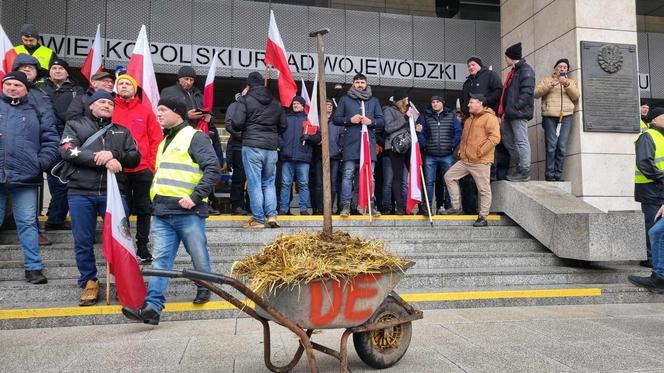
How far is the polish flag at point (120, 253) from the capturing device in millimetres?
4836

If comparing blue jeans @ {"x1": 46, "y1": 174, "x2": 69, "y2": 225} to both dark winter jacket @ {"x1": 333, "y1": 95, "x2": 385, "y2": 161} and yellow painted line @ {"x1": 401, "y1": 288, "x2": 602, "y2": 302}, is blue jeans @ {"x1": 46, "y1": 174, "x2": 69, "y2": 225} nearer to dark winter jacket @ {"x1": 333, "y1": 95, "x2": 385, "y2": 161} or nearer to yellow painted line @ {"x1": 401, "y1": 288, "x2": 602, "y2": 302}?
dark winter jacket @ {"x1": 333, "y1": 95, "x2": 385, "y2": 161}

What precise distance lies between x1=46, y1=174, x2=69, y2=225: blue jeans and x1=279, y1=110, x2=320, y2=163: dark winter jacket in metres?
3.25

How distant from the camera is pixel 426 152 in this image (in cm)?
882

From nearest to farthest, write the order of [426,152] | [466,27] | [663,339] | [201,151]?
[663,339]
[201,151]
[426,152]
[466,27]

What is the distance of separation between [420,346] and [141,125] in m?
4.08

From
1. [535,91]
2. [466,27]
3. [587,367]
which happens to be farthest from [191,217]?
[466,27]

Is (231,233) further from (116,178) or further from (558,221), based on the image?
(558,221)

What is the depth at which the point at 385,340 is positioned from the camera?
3.59 m

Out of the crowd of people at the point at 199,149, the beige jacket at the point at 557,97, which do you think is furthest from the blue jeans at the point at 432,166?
the beige jacket at the point at 557,97

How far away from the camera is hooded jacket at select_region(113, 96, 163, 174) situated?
5.82 meters

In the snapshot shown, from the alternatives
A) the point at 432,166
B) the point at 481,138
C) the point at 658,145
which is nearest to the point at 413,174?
the point at 432,166

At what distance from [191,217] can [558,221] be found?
513 cm

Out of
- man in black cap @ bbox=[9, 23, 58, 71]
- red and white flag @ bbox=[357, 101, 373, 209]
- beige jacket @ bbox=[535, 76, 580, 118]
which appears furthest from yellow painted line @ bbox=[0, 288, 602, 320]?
man in black cap @ bbox=[9, 23, 58, 71]

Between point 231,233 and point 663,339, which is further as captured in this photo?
point 231,233
